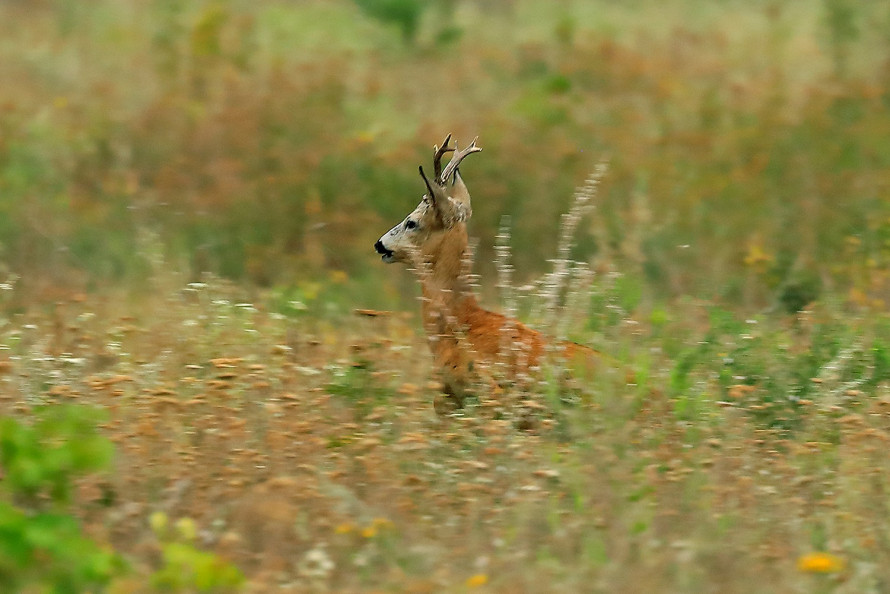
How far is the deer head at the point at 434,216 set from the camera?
21.6 ft

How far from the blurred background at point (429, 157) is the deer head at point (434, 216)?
118cm

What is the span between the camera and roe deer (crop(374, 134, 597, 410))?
592 cm

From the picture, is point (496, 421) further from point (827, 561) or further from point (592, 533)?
point (827, 561)

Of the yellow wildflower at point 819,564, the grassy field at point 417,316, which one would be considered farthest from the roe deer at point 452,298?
the yellow wildflower at point 819,564

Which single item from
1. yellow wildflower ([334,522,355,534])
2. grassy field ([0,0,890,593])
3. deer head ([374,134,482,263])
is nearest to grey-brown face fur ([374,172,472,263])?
deer head ([374,134,482,263])

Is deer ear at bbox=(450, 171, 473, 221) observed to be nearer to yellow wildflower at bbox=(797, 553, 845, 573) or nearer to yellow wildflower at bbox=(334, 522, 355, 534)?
yellow wildflower at bbox=(334, 522, 355, 534)

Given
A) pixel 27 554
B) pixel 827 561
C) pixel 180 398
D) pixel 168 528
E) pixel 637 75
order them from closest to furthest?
pixel 27 554 → pixel 827 561 → pixel 168 528 → pixel 180 398 → pixel 637 75

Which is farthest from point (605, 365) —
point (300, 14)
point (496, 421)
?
point (300, 14)

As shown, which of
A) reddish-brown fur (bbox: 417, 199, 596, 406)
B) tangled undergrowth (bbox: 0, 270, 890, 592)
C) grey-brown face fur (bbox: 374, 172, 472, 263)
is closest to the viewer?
tangled undergrowth (bbox: 0, 270, 890, 592)

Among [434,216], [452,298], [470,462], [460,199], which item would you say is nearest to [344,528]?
[470,462]

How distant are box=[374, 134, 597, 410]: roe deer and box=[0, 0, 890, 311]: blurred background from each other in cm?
118

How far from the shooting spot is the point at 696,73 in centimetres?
1538

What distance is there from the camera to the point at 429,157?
442 inches

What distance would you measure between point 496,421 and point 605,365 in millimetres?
544
